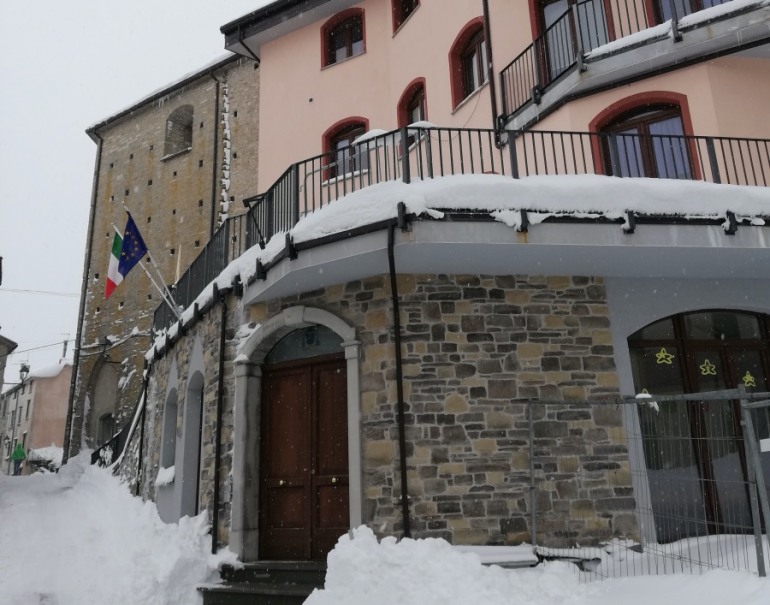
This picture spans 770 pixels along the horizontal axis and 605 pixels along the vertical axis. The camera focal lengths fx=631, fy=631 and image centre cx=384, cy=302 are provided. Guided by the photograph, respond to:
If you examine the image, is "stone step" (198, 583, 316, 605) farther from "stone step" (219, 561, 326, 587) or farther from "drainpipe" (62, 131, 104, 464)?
"drainpipe" (62, 131, 104, 464)

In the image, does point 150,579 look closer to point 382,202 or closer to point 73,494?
point 382,202

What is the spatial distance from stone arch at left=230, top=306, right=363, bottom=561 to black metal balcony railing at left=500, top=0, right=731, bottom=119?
4.97 meters

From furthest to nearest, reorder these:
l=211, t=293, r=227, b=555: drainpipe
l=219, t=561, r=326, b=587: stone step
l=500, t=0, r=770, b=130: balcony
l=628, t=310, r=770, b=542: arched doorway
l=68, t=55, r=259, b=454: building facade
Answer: l=68, t=55, r=259, b=454: building facade < l=500, t=0, r=770, b=130: balcony < l=211, t=293, r=227, b=555: drainpipe < l=628, t=310, r=770, b=542: arched doorway < l=219, t=561, r=326, b=587: stone step

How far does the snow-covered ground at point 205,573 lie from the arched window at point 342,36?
33.4 feet

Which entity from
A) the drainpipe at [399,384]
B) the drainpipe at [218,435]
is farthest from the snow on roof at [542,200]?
the drainpipe at [218,435]

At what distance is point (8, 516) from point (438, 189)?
1087 centimetres

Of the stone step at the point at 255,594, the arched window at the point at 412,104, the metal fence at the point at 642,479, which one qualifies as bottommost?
the stone step at the point at 255,594

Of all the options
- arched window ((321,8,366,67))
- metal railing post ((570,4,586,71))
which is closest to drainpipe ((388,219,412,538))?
metal railing post ((570,4,586,71))

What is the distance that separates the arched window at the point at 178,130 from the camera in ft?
80.8

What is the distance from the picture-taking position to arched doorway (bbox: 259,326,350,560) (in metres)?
8.30

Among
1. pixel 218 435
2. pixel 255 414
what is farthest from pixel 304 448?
pixel 218 435

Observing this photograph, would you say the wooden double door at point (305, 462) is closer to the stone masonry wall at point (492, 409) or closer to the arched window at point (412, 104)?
the stone masonry wall at point (492, 409)

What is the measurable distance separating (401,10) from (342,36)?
1.55 metres

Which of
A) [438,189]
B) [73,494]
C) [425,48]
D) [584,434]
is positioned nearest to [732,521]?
[584,434]
